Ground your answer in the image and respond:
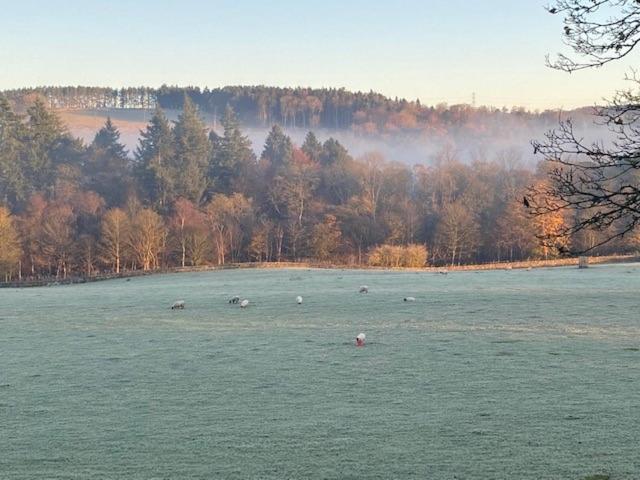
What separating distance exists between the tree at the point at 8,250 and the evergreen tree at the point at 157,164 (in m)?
24.8

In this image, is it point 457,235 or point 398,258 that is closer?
point 398,258

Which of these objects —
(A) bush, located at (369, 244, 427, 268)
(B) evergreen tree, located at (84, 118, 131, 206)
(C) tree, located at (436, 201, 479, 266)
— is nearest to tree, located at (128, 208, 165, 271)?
(B) evergreen tree, located at (84, 118, 131, 206)

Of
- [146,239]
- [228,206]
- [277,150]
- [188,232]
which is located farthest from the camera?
[277,150]

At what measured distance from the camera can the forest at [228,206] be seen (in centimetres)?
8762

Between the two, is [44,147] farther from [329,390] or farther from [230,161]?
[329,390]

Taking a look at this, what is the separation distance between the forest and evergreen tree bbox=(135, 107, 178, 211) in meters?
0.24

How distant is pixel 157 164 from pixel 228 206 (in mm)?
18200

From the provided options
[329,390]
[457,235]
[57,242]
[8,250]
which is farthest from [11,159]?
[329,390]

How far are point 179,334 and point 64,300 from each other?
1581 cm

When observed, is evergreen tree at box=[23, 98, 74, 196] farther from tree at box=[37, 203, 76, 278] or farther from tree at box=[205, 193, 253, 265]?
tree at box=[205, 193, 253, 265]

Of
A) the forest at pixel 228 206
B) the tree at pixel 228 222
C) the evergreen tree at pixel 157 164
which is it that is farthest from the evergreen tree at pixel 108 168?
the tree at pixel 228 222

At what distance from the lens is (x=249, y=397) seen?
547 inches

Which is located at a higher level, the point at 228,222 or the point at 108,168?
the point at 108,168

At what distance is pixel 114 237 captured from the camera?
83.8m
